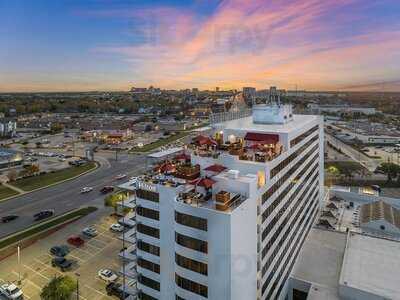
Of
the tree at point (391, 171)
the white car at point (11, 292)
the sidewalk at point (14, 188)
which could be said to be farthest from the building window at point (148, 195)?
the tree at point (391, 171)

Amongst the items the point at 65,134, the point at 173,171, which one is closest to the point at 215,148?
the point at 173,171

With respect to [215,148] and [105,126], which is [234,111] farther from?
[105,126]

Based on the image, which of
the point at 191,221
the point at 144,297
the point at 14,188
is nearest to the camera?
the point at 191,221

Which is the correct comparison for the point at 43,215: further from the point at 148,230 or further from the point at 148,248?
the point at 148,230

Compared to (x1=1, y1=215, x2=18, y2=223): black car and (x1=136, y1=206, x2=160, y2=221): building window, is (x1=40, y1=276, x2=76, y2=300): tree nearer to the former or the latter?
(x1=136, y1=206, x2=160, y2=221): building window

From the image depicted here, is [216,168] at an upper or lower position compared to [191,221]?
upper

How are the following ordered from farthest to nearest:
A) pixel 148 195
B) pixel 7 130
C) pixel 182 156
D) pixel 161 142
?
pixel 7 130
pixel 161 142
pixel 182 156
pixel 148 195

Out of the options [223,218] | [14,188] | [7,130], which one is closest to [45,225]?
[14,188]
